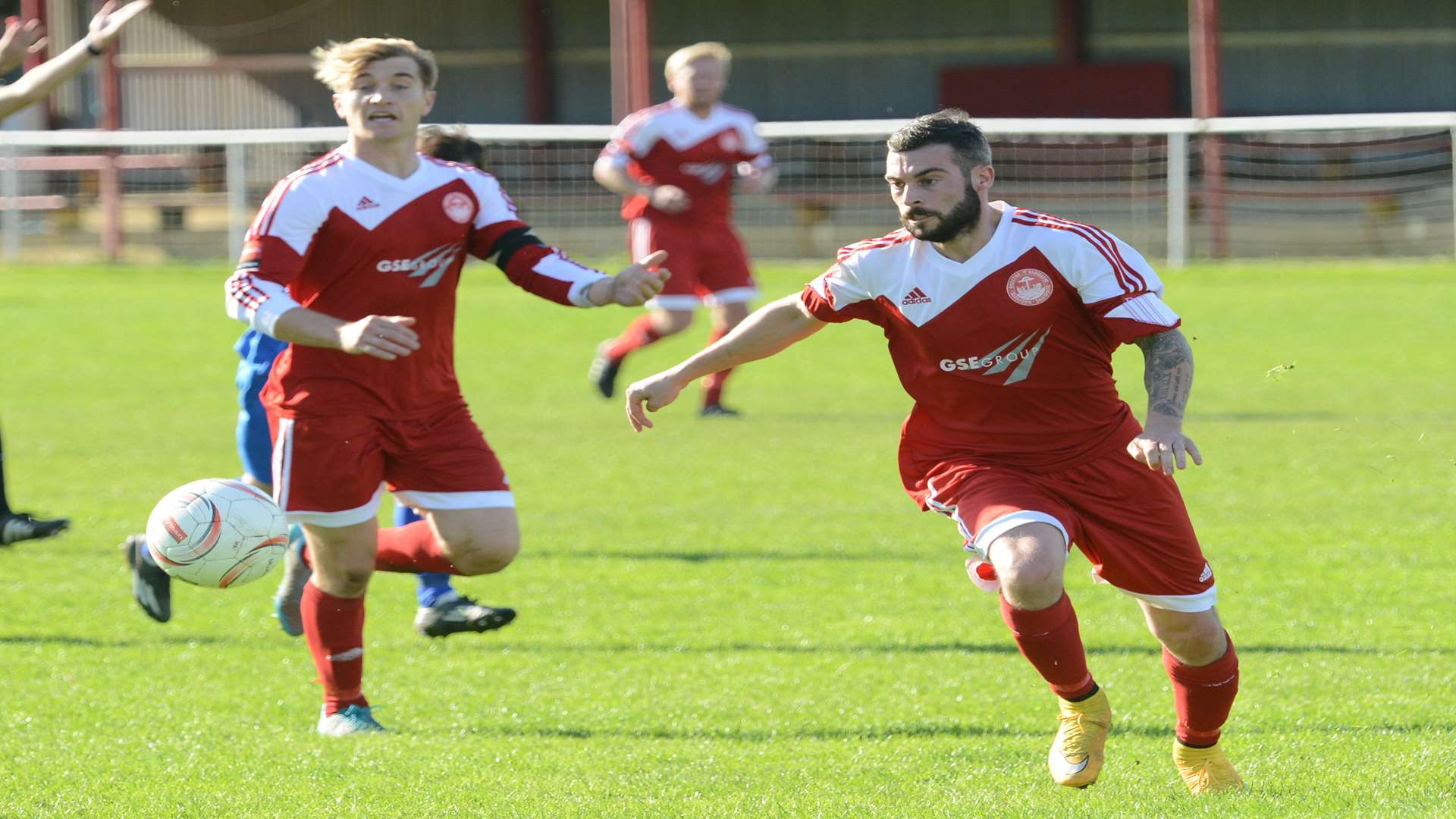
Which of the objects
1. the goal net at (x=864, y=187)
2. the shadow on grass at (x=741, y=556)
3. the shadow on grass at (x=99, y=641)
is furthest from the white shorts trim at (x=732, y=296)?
the goal net at (x=864, y=187)

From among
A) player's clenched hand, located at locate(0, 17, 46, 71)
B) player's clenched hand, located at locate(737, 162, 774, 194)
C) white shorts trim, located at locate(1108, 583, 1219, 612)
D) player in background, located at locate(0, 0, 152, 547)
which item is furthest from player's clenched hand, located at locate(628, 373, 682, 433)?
player's clenched hand, located at locate(737, 162, 774, 194)

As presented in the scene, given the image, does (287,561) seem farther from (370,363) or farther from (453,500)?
(370,363)

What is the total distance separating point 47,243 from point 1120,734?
2048 centimetres

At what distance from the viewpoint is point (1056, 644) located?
400 cm

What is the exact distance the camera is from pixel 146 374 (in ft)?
44.3

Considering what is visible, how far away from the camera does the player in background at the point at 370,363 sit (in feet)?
15.9

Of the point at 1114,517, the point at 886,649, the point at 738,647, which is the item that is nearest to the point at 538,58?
the point at 738,647

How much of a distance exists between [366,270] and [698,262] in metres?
6.35

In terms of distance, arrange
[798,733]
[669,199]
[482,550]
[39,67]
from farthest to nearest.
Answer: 1. [669,199]
2. [39,67]
3. [482,550]
4. [798,733]

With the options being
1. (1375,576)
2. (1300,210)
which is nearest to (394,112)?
(1375,576)

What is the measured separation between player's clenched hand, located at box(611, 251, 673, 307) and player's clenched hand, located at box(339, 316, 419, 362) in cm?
64

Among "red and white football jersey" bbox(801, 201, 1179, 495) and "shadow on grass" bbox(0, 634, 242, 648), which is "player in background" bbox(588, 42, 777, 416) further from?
"red and white football jersey" bbox(801, 201, 1179, 495)

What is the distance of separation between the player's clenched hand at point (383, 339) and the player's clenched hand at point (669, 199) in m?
6.54

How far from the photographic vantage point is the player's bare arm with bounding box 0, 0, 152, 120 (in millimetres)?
5996
